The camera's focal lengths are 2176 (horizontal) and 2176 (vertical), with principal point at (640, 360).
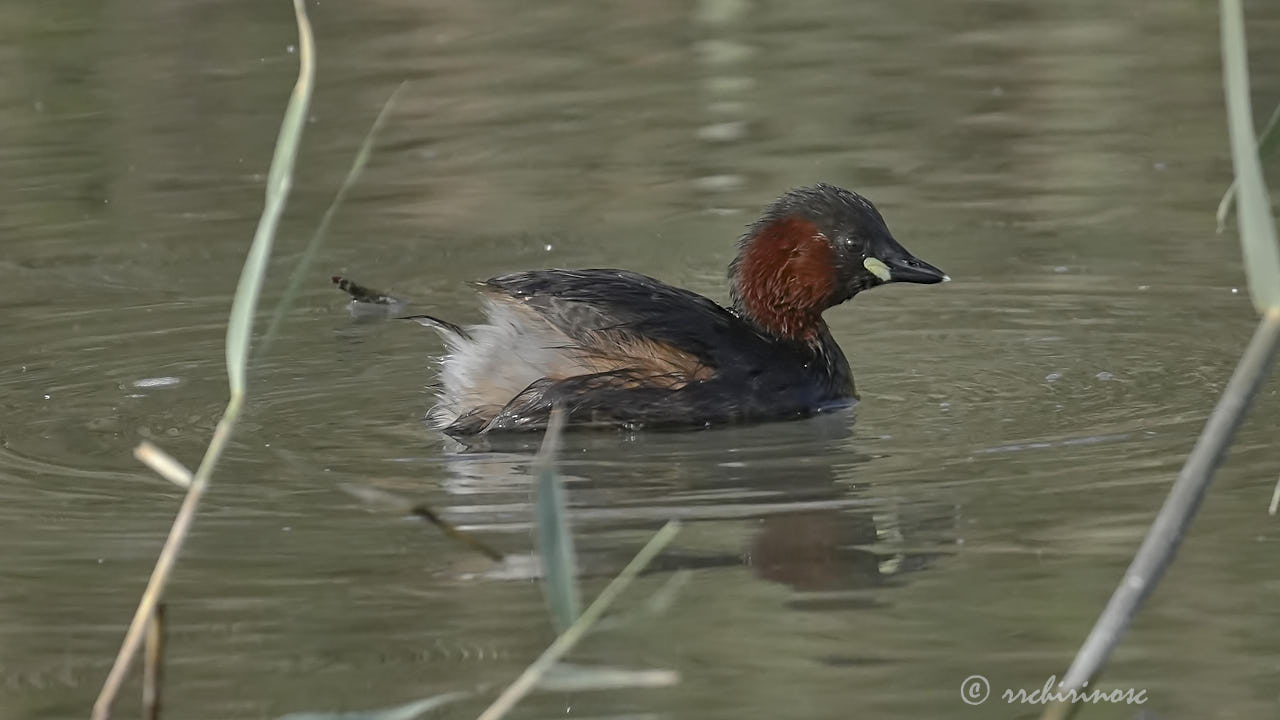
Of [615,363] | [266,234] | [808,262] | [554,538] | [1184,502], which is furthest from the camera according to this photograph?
[808,262]

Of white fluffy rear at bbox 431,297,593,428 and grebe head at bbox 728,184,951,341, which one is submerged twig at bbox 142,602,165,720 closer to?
white fluffy rear at bbox 431,297,593,428

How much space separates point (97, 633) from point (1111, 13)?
942 centimetres

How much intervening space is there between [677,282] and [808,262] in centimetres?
147

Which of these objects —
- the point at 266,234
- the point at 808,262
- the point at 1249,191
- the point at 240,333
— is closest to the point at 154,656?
the point at 240,333

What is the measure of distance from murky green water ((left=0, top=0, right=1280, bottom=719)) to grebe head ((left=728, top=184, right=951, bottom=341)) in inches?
12.7

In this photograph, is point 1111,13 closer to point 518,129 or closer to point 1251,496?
point 518,129

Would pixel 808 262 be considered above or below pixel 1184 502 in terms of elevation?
below

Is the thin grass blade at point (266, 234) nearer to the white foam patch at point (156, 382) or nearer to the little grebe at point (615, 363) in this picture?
the little grebe at point (615, 363)

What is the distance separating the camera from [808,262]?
22.3ft

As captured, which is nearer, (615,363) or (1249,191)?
(1249,191)

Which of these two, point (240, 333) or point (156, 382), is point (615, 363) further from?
point (240, 333)

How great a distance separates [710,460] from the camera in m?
5.86

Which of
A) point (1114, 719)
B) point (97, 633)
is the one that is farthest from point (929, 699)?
point (97, 633)

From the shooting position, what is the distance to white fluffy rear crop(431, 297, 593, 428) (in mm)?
6270
